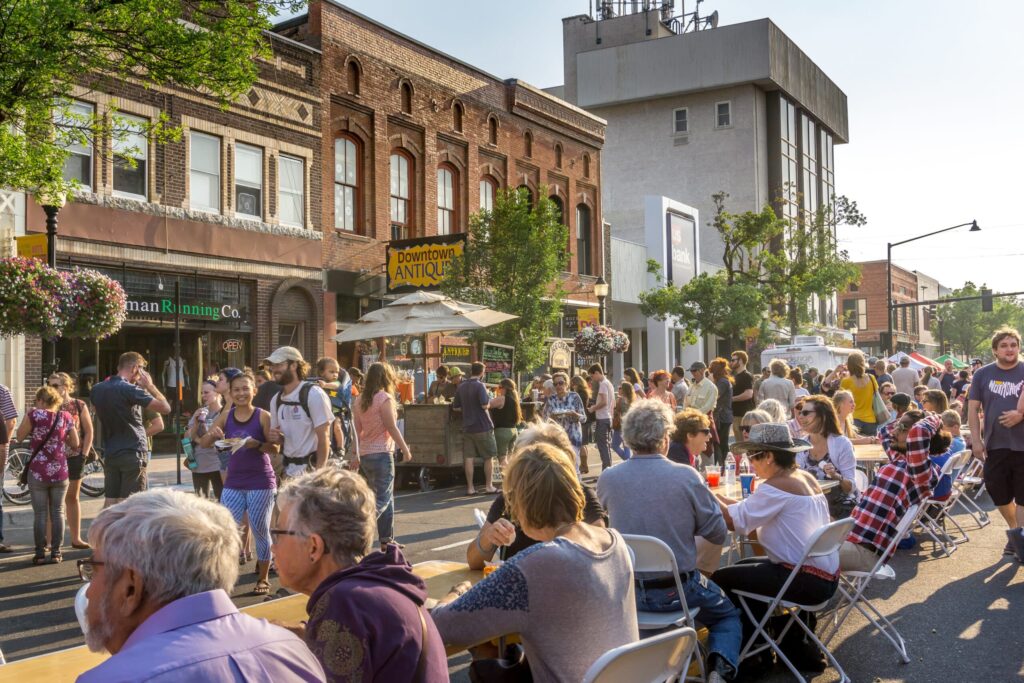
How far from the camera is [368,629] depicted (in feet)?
8.96

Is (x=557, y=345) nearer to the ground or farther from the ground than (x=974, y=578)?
farther from the ground

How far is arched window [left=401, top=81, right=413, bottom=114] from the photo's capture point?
25.5 meters

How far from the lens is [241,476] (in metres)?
7.75

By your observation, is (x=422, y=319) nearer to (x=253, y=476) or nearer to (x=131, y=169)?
(x=131, y=169)

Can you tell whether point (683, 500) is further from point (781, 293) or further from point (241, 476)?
point (781, 293)

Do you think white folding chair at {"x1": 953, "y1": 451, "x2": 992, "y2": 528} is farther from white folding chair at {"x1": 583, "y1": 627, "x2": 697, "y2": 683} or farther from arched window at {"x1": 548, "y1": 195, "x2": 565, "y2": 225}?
arched window at {"x1": 548, "y1": 195, "x2": 565, "y2": 225}

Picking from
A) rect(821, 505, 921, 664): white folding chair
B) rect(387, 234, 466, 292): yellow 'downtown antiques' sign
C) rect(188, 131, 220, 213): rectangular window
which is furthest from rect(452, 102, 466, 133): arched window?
rect(821, 505, 921, 664): white folding chair

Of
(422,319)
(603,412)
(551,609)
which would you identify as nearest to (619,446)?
(603,412)

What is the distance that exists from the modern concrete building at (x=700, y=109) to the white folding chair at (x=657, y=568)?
48.4m

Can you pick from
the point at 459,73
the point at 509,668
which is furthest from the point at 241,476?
the point at 459,73

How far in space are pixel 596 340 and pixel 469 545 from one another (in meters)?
20.7

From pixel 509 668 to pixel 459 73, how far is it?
25.7 m

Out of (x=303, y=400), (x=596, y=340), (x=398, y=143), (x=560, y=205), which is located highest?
(x=398, y=143)

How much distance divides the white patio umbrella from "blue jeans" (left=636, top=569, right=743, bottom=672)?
11131 mm
